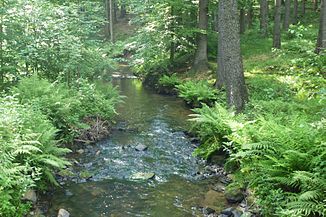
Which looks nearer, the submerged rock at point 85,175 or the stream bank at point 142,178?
the stream bank at point 142,178

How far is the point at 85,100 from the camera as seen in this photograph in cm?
1290

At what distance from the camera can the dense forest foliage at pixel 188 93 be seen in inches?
239

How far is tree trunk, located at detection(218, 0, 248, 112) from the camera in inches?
420

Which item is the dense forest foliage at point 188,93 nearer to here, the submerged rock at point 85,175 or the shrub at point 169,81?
the shrub at point 169,81

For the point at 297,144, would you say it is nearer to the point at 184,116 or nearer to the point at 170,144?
the point at 170,144

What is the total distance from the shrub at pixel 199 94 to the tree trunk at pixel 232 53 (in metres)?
3.86

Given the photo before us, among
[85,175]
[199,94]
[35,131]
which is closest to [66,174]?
[85,175]

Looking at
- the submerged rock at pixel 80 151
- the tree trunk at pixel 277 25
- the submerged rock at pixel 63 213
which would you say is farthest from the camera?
the tree trunk at pixel 277 25

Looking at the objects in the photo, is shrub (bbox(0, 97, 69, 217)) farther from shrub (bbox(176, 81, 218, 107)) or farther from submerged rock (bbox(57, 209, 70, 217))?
shrub (bbox(176, 81, 218, 107))

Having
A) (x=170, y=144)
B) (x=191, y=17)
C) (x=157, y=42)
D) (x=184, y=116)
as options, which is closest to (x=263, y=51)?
(x=191, y=17)

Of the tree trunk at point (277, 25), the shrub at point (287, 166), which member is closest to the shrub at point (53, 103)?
the shrub at point (287, 166)

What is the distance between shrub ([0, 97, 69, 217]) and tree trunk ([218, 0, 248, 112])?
589cm

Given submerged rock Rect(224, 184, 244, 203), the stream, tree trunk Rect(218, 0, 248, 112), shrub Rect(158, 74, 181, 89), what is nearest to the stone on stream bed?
the stream

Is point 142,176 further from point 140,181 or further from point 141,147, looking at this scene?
point 141,147
